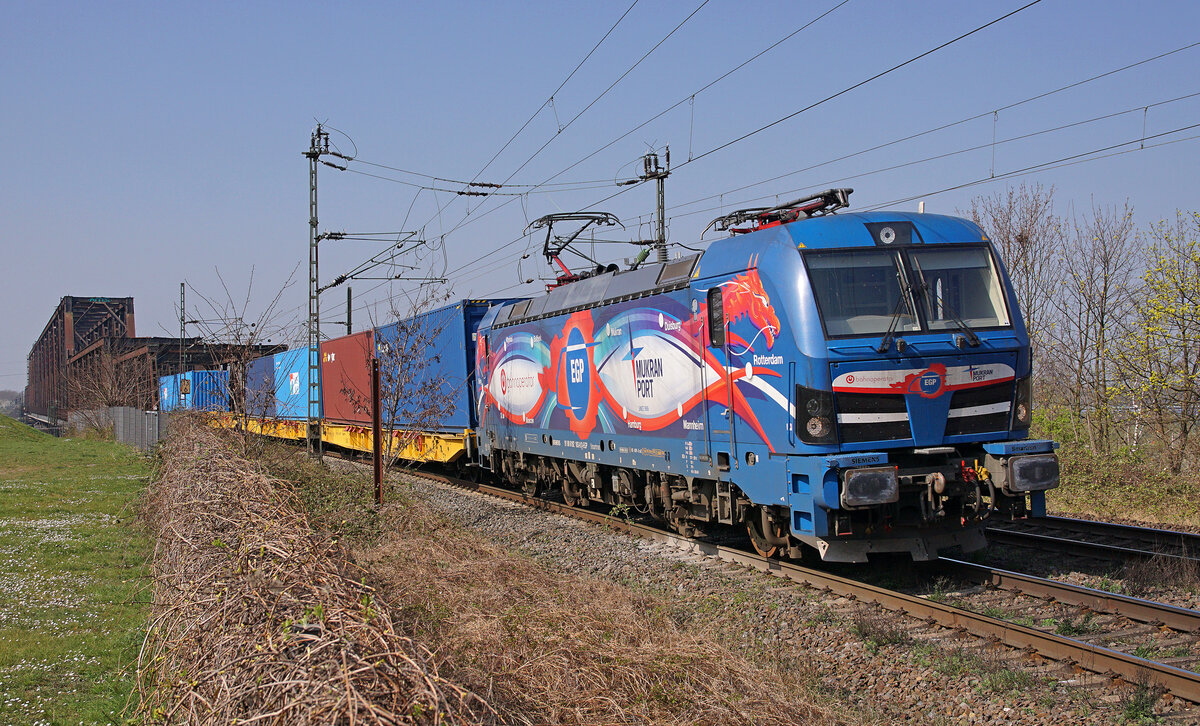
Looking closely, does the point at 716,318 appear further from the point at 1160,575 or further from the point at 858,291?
the point at 1160,575

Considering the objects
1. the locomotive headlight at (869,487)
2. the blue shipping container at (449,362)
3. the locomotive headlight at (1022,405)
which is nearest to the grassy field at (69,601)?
the blue shipping container at (449,362)

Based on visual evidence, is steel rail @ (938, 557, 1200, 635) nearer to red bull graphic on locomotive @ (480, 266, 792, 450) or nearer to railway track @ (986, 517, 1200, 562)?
railway track @ (986, 517, 1200, 562)

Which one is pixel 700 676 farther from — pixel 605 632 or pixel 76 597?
pixel 76 597

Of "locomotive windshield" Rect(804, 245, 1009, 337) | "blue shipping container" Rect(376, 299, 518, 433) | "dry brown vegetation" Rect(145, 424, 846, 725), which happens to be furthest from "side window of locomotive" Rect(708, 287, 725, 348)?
"blue shipping container" Rect(376, 299, 518, 433)

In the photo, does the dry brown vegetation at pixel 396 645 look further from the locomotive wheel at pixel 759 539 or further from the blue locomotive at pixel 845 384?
the locomotive wheel at pixel 759 539

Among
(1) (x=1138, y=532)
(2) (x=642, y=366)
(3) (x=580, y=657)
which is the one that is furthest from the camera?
(2) (x=642, y=366)

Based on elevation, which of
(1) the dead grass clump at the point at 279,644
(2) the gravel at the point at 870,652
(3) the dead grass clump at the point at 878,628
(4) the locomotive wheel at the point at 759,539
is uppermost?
(1) the dead grass clump at the point at 279,644

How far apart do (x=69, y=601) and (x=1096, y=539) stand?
11.8 meters

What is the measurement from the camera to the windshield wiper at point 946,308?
8.24 meters

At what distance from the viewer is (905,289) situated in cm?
835

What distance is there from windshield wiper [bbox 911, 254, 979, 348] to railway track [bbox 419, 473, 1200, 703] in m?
2.34

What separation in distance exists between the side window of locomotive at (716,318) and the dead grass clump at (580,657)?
297 cm

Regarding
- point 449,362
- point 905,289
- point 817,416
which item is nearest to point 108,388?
point 449,362

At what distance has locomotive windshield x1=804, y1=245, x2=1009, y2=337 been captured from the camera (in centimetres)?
818
